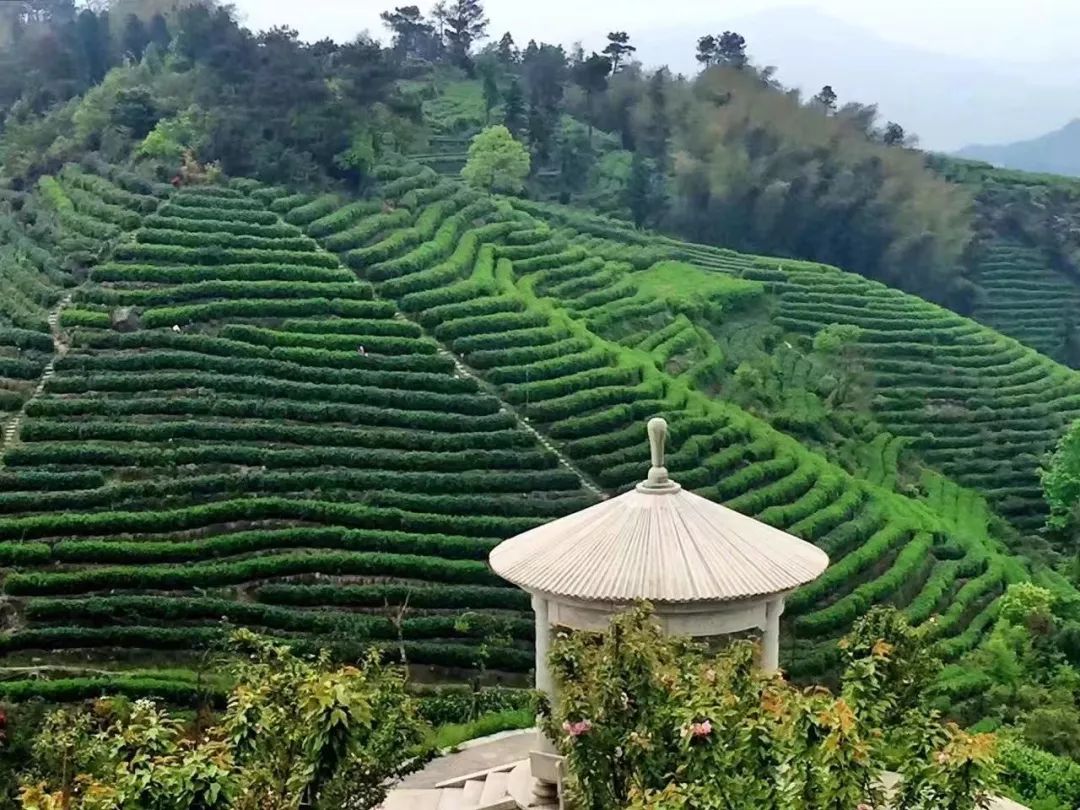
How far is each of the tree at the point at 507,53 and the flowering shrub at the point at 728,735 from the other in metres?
53.5

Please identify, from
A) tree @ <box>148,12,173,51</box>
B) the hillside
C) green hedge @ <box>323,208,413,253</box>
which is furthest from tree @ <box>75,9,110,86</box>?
the hillside

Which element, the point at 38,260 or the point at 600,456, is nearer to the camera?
the point at 600,456

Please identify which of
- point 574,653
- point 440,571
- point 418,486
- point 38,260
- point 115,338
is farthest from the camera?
point 38,260

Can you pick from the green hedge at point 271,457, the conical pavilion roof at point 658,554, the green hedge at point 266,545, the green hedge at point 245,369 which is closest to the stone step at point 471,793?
the conical pavilion roof at point 658,554

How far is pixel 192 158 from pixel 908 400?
21.6 metres

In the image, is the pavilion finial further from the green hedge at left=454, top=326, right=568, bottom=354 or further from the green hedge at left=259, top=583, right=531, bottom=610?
the green hedge at left=454, top=326, right=568, bottom=354

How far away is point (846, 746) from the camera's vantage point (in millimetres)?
5773

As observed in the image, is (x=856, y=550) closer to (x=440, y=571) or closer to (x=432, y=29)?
(x=440, y=571)

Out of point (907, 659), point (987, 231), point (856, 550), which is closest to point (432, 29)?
point (987, 231)

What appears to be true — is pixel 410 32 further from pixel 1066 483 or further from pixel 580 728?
pixel 580 728

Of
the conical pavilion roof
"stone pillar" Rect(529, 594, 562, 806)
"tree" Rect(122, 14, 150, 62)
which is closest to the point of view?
the conical pavilion roof

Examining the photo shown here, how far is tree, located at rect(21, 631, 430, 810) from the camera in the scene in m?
5.82

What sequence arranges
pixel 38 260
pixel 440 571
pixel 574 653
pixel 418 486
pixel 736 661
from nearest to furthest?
pixel 736 661 < pixel 574 653 < pixel 440 571 < pixel 418 486 < pixel 38 260

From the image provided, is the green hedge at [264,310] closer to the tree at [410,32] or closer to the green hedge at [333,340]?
the green hedge at [333,340]
